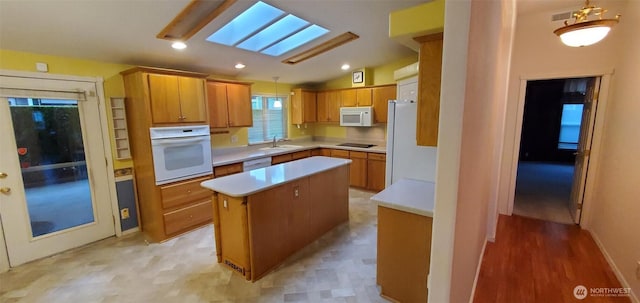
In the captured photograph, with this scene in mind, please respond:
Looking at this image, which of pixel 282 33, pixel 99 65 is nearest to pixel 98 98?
pixel 99 65

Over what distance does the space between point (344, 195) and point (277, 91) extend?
9.23ft

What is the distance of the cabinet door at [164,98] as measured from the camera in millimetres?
2951

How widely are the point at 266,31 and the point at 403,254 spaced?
9.41 feet

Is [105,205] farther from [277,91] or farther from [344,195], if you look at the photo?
[277,91]

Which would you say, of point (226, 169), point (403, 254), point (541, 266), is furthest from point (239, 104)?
point (541, 266)

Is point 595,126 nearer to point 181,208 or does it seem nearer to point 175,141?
point 175,141

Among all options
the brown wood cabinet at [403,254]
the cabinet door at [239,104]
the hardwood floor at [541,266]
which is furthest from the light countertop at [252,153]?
the brown wood cabinet at [403,254]

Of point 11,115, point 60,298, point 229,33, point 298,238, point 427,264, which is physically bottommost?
point 60,298

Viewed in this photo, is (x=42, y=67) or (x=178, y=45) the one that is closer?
(x=42, y=67)

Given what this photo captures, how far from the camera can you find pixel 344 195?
357 centimetres

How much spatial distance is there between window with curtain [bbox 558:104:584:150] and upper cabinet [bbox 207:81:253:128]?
348 inches

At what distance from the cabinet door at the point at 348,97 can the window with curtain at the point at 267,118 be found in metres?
1.26

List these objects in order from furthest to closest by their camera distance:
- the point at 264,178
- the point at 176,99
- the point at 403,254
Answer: the point at 176,99 < the point at 264,178 < the point at 403,254

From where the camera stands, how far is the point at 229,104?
405 cm
